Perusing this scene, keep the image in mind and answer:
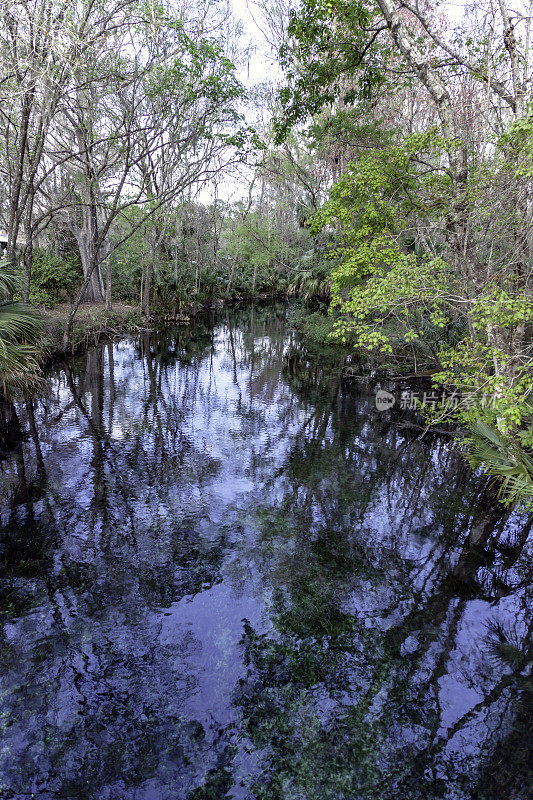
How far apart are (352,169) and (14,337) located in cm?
820

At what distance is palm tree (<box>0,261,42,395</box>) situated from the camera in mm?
9297

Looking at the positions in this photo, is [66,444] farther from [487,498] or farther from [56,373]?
[487,498]

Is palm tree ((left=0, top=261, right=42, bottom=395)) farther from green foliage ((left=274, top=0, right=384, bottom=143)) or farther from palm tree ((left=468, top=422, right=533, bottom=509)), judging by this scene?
palm tree ((left=468, top=422, right=533, bottom=509))

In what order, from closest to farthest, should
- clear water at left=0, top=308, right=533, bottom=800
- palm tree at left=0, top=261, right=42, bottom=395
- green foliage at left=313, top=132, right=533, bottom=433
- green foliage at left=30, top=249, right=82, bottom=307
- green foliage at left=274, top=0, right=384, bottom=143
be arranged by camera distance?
clear water at left=0, top=308, right=533, bottom=800 → green foliage at left=313, top=132, right=533, bottom=433 → green foliage at left=274, top=0, right=384, bottom=143 → palm tree at left=0, top=261, right=42, bottom=395 → green foliage at left=30, top=249, right=82, bottom=307

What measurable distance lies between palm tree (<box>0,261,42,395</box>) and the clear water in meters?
1.29

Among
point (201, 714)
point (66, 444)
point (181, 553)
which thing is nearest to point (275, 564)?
point (181, 553)

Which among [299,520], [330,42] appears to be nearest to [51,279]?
[330,42]

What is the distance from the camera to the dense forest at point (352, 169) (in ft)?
22.4

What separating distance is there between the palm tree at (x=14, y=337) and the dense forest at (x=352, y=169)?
2.2 inches

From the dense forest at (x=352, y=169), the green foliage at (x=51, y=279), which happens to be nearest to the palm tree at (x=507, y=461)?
the dense forest at (x=352, y=169)

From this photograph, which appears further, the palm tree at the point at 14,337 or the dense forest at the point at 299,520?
the palm tree at the point at 14,337

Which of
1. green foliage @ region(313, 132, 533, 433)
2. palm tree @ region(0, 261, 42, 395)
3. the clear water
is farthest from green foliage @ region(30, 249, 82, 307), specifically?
green foliage @ region(313, 132, 533, 433)

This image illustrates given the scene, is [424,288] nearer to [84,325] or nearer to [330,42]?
[330,42]

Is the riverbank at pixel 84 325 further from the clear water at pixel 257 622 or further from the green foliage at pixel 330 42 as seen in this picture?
the green foliage at pixel 330 42
